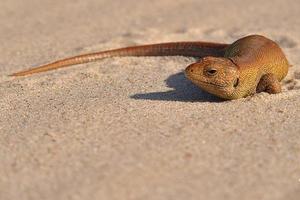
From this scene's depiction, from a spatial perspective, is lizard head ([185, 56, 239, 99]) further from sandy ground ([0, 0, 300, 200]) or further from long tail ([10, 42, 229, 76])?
long tail ([10, 42, 229, 76])

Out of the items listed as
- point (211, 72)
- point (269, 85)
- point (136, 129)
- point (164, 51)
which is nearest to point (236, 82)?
point (211, 72)

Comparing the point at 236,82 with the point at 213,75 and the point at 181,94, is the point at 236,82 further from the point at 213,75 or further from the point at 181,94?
the point at 181,94

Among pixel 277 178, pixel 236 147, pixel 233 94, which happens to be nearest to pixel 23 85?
pixel 233 94

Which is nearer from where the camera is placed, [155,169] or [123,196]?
[123,196]

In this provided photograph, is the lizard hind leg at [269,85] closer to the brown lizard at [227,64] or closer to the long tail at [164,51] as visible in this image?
the brown lizard at [227,64]

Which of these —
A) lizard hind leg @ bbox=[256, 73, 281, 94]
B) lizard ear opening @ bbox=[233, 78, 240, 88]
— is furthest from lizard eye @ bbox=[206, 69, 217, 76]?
lizard hind leg @ bbox=[256, 73, 281, 94]

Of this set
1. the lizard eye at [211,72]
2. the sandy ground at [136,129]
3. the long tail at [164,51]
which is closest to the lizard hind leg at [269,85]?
the sandy ground at [136,129]

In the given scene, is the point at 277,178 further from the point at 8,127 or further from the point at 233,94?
the point at 8,127
